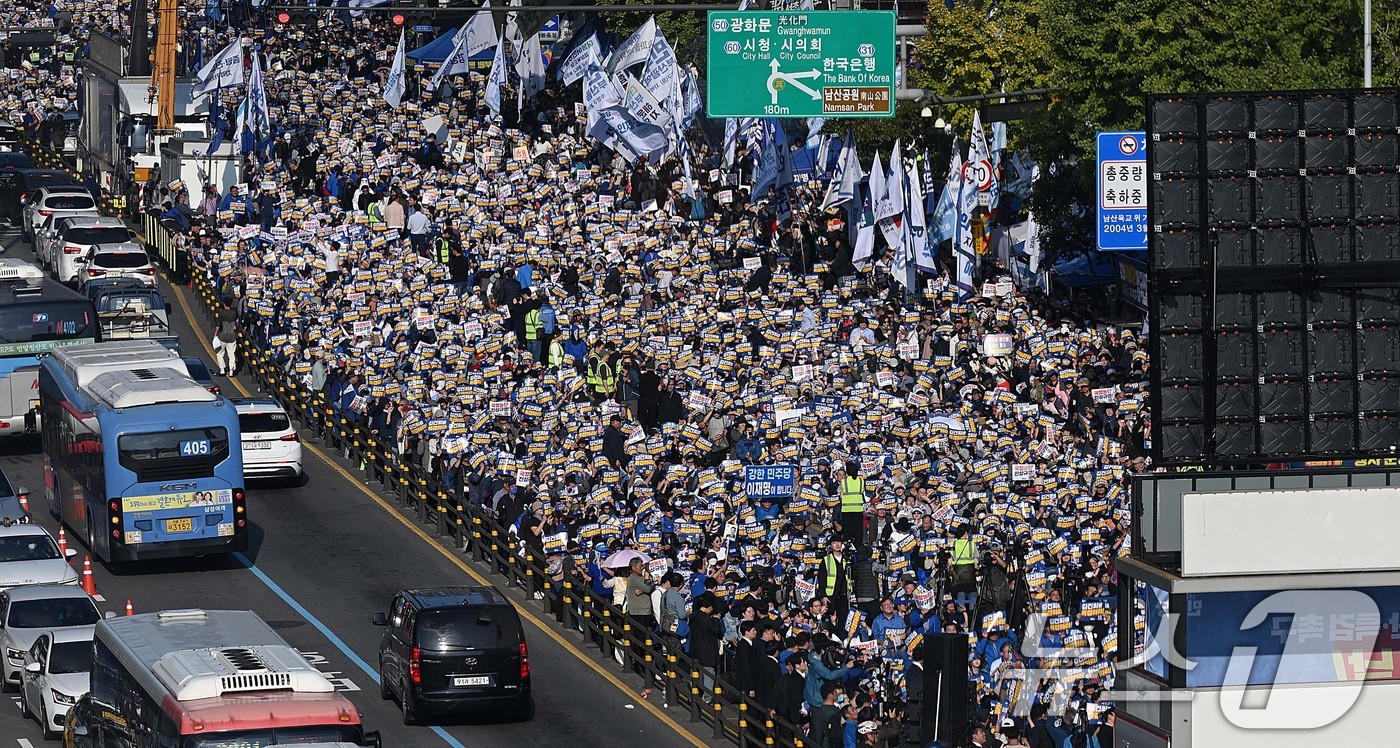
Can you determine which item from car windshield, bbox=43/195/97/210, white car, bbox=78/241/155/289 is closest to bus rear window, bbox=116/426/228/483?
white car, bbox=78/241/155/289

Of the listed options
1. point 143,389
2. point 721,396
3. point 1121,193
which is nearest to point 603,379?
point 721,396

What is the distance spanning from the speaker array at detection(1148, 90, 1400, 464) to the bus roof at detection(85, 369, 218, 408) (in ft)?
64.6

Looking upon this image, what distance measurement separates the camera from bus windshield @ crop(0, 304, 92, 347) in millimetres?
47000

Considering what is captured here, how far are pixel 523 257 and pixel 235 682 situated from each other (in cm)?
2367

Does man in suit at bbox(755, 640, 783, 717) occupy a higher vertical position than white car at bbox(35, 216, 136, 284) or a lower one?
lower

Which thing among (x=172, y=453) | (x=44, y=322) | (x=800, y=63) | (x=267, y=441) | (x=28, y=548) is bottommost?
(x=28, y=548)

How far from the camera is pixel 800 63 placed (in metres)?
38.6

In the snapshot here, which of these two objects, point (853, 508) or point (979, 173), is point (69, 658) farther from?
point (979, 173)

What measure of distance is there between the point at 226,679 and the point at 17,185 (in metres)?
47.9

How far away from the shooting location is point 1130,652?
24.1 metres

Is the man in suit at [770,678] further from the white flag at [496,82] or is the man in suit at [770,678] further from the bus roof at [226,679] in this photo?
the white flag at [496,82]

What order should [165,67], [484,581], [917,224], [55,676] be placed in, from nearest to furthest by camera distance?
[55,676]
[484,581]
[917,224]
[165,67]

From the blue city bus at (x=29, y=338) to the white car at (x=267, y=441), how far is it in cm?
504

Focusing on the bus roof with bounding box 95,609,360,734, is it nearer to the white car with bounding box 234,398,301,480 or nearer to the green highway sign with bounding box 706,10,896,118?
the green highway sign with bounding box 706,10,896,118
